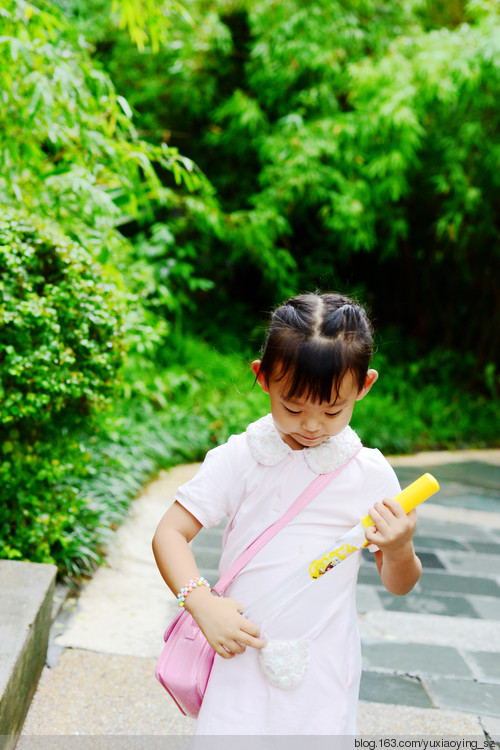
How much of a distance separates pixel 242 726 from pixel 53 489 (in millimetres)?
1764

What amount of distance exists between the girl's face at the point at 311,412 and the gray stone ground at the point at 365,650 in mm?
1050

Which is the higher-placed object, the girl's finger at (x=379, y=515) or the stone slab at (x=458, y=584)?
the girl's finger at (x=379, y=515)

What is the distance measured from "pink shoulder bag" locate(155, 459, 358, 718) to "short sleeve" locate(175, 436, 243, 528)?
0.09 metres

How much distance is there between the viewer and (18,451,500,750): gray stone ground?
1948 mm

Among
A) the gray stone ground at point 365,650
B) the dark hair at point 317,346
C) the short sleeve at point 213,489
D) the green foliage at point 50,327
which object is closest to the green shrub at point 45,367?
the green foliage at point 50,327

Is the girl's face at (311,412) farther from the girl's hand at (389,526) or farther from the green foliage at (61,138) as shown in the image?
the green foliage at (61,138)

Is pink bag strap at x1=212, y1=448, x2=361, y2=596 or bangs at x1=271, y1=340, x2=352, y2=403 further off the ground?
bangs at x1=271, y1=340, x2=352, y2=403

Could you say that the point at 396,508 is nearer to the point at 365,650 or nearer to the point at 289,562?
the point at 289,562

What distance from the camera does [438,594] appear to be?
3.06 meters

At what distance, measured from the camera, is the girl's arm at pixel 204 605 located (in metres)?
1.19

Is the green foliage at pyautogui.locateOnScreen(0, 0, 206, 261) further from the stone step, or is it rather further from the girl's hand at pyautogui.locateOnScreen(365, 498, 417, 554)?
the girl's hand at pyautogui.locateOnScreen(365, 498, 417, 554)

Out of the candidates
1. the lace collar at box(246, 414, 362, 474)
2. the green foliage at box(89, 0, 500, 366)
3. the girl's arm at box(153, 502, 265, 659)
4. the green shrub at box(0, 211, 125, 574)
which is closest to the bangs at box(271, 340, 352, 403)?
the lace collar at box(246, 414, 362, 474)

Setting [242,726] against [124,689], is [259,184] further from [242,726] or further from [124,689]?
[242,726]

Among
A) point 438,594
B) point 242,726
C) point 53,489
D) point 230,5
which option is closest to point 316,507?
point 242,726
